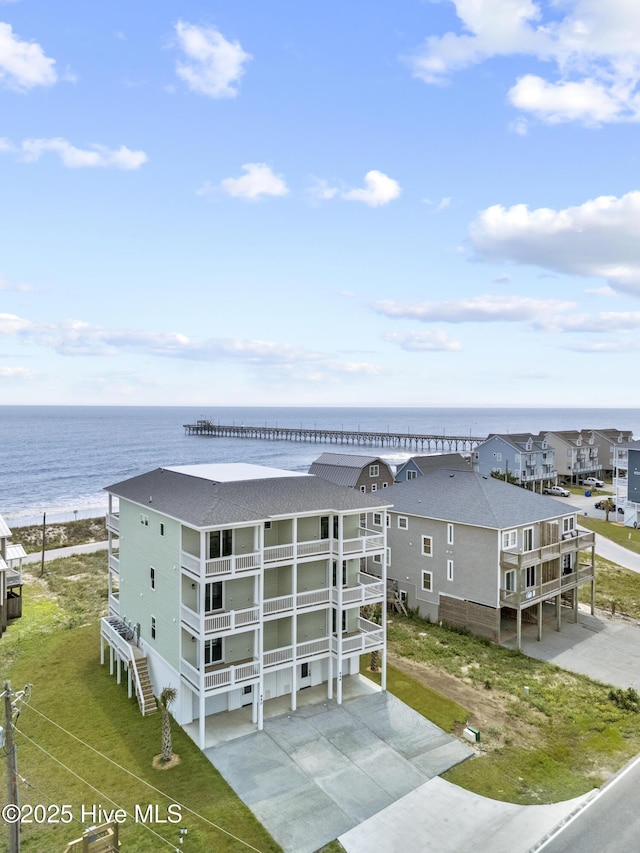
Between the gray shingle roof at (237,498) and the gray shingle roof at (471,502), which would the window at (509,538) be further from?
the gray shingle roof at (237,498)

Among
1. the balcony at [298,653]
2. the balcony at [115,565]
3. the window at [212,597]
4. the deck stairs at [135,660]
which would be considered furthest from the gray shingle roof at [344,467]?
the window at [212,597]

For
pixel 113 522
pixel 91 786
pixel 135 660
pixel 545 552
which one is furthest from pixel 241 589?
pixel 545 552

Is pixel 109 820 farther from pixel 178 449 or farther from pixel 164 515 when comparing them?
pixel 178 449

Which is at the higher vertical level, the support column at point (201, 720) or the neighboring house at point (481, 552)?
the neighboring house at point (481, 552)

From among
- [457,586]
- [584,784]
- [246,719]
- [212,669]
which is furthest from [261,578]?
[457,586]

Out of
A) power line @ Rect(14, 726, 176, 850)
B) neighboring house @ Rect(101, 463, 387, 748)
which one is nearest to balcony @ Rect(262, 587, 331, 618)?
neighboring house @ Rect(101, 463, 387, 748)

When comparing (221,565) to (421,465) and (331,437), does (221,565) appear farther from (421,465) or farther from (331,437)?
(331,437)

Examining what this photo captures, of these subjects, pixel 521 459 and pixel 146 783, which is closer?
pixel 146 783
